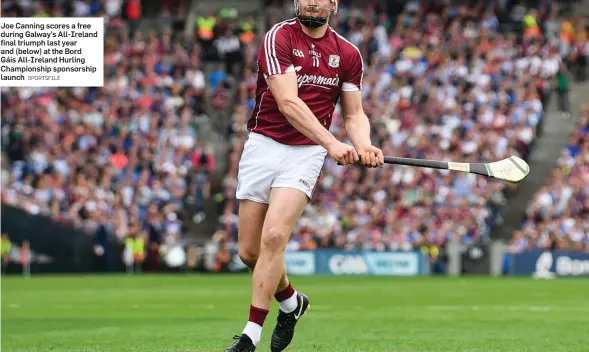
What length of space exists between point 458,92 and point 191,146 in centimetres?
742

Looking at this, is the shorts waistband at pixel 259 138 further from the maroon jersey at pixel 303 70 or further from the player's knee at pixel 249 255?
the player's knee at pixel 249 255

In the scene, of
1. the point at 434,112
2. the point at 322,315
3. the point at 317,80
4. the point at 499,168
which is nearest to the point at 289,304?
the point at 317,80

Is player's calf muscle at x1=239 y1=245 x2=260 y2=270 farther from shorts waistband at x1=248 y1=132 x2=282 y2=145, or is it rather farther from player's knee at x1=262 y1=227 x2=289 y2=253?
shorts waistband at x1=248 y1=132 x2=282 y2=145

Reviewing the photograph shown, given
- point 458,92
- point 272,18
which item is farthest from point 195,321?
point 272,18

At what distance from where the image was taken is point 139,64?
3381 cm

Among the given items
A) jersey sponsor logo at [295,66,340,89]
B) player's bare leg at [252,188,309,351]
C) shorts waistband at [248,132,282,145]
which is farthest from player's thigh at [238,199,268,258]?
jersey sponsor logo at [295,66,340,89]

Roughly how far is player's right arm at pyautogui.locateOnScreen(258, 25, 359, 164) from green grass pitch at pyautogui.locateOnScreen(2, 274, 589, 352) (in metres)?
2.13

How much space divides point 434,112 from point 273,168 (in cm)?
2362

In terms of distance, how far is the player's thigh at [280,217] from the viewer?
8648mm

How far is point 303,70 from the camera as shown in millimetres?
8984

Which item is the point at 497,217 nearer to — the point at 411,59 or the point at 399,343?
the point at 411,59

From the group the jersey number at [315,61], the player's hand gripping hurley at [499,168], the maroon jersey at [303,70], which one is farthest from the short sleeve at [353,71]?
the player's hand gripping hurley at [499,168]
